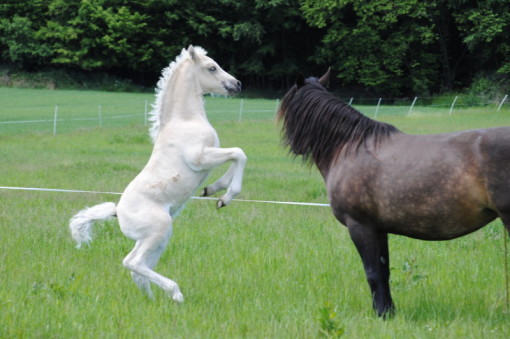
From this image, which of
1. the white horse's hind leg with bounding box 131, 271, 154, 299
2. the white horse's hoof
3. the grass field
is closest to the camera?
the grass field

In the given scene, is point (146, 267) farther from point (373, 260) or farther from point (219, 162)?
point (373, 260)

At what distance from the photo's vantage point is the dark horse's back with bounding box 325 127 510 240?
4988 millimetres

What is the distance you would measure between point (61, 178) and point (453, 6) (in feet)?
144

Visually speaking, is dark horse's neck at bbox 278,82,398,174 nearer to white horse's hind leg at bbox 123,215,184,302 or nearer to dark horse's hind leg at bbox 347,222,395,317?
dark horse's hind leg at bbox 347,222,395,317

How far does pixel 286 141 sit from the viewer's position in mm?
6133

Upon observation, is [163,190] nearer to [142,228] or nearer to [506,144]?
[142,228]

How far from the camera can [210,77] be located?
6324 mm

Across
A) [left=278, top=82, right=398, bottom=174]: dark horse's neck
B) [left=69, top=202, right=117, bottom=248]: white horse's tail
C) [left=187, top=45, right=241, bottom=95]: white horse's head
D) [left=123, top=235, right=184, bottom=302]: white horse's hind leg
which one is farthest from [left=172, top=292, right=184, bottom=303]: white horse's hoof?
[left=187, top=45, right=241, bottom=95]: white horse's head

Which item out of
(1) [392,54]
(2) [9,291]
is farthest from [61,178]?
(1) [392,54]

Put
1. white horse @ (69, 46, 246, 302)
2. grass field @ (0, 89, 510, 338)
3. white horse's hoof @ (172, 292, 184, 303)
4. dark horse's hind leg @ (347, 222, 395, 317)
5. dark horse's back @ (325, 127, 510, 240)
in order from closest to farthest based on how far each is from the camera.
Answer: dark horse's back @ (325, 127, 510, 240)
grass field @ (0, 89, 510, 338)
dark horse's hind leg @ (347, 222, 395, 317)
white horse's hoof @ (172, 292, 184, 303)
white horse @ (69, 46, 246, 302)

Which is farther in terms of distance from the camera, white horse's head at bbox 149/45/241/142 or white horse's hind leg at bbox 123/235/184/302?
white horse's head at bbox 149/45/241/142

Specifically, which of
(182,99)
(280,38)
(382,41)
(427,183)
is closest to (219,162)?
(182,99)

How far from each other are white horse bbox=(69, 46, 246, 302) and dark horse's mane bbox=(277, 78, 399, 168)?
54cm

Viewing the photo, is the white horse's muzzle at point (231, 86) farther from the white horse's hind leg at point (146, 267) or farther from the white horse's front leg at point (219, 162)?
the white horse's hind leg at point (146, 267)
